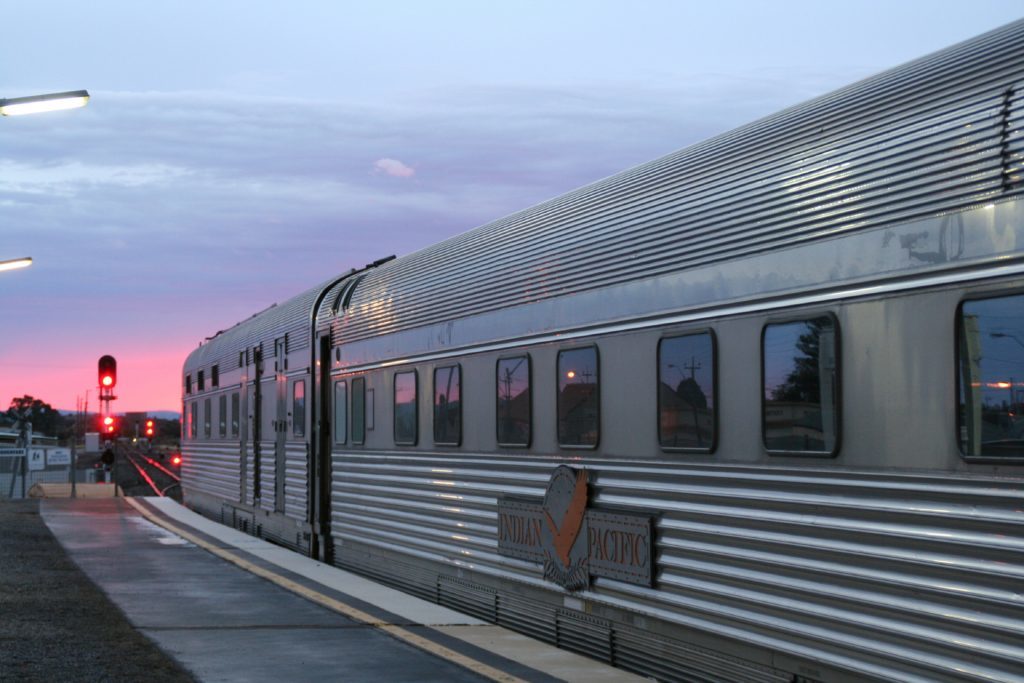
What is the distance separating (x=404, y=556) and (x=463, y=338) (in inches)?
108

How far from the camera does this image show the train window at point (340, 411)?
14805mm

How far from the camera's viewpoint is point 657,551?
7898 millimetres

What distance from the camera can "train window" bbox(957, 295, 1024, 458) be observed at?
5.19m

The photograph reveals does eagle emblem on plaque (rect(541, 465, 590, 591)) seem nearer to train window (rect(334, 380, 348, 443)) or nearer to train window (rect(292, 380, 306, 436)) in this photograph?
train window (rect(334, 380, 348, 443))

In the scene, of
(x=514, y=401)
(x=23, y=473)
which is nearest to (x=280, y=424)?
(x=514, y=401)

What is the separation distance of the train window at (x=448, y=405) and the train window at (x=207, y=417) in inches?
548

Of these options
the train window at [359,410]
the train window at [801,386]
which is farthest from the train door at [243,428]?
the train window at [801,386]

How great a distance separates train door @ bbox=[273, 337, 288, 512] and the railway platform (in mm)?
1621

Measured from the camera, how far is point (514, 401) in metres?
10.1

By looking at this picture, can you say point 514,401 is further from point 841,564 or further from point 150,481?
point 150,481

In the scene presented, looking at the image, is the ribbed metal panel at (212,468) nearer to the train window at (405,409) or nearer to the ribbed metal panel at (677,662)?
the train window at (405,409)

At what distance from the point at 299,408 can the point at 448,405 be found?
18.7 feet

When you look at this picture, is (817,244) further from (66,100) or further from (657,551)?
(66,100)

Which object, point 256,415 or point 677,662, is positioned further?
point 256,415
